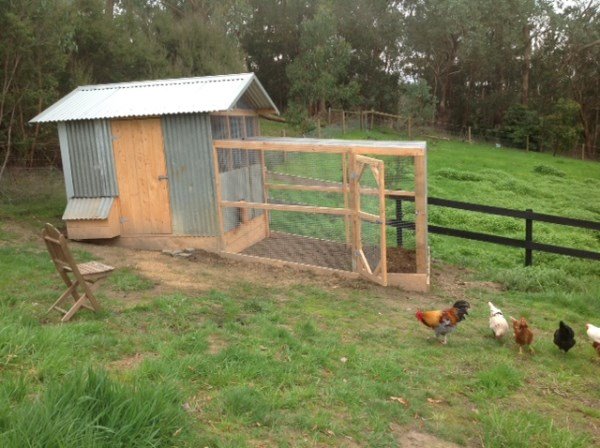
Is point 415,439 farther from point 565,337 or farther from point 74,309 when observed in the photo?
point 74,309

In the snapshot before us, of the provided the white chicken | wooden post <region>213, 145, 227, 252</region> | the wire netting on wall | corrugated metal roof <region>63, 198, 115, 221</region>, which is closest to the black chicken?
the white chicken

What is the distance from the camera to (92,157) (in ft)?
32.4

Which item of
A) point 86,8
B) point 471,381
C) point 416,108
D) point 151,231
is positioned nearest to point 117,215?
point 151,231

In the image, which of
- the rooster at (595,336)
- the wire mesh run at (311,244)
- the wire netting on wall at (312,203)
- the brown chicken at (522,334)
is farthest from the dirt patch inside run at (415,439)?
the wire mesh run at (311,244)

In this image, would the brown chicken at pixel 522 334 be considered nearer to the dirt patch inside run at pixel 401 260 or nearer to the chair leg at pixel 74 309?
the dirt patch inside run at pixel 401 260

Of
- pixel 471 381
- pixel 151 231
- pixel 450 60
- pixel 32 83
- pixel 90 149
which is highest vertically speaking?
pixel 450 60

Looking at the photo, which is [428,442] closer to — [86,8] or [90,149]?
[90,149]

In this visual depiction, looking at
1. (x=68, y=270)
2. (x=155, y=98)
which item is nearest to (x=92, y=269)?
(x=68, y=270)

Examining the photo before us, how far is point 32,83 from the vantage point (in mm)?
12688

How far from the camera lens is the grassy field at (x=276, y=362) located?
10.7 ft

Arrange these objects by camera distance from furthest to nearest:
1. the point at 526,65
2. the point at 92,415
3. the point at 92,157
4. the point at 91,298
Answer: the point at 526,65, the point at 92,157, the point at 91,298, the point at 92,415

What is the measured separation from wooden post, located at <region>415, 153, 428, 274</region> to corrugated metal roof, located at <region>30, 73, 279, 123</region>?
3.27 meters

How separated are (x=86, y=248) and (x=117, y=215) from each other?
2.75ft

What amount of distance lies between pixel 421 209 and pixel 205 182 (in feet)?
12.3
